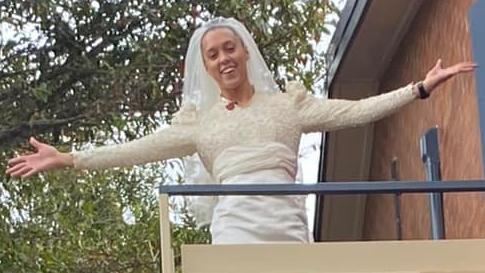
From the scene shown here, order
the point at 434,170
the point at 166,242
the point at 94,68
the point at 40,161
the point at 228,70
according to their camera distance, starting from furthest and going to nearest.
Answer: the point at 94,68, the point at 434,170, the point at 228,70, the point at 40,161, the point at 166,242

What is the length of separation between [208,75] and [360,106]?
52 centimetres

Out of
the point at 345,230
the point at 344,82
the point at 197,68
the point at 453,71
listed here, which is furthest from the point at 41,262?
the point at 453,71

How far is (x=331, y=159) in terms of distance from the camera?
756 cm

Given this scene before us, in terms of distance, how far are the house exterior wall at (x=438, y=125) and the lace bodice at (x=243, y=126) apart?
909mm

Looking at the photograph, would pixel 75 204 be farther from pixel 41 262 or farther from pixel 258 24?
pixel 258 24

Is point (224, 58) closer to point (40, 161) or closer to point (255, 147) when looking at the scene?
point (255, 147)

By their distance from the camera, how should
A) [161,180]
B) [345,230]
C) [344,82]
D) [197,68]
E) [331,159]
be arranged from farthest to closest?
[161,180] < [345,230] < [331,159] < [344,82] < [197,68]

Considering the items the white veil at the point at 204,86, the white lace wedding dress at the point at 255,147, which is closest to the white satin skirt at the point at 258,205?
the white lace wedding dress at the point at 255,147

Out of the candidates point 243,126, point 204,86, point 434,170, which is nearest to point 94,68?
point 434,170

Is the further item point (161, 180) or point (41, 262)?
point (161, 180)

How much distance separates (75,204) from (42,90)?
5.19ft

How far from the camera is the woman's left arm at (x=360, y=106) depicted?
363cm

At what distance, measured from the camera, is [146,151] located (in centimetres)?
383

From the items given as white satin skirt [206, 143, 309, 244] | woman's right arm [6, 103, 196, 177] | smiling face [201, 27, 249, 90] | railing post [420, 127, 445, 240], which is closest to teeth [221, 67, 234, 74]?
smiling face [201, 27, 249, 90]
